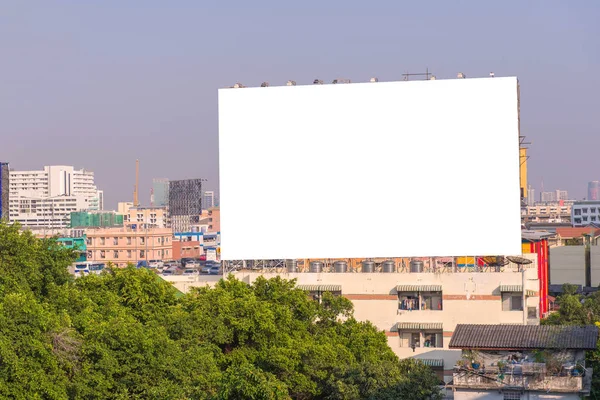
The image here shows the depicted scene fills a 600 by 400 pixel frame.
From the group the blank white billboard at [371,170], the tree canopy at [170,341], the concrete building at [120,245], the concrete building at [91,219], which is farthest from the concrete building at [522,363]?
the concrete building at [91,219]

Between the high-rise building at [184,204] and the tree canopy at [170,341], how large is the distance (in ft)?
365

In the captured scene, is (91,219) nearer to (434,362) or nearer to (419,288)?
(419,288)

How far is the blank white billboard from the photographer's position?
115 feet

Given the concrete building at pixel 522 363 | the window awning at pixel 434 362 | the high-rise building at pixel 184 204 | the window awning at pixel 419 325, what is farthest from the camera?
the high-rise building at pixel 184 204

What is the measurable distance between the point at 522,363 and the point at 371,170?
16224 mm

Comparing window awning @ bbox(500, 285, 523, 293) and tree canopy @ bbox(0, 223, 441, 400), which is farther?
window awning @ bbox(500, 285, 523, 293)

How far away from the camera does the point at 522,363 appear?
66.0ft

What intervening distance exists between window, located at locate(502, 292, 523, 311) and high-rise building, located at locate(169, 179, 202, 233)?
107 m

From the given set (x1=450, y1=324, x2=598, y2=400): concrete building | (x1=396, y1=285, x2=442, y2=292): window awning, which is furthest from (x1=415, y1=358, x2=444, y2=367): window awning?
(x1=450, y1=324, x2=598, y2=400): concrete building

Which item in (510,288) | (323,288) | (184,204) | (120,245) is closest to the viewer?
(510,288)

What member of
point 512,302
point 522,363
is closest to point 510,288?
point 512,302

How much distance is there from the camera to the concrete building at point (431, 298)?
32.9 m

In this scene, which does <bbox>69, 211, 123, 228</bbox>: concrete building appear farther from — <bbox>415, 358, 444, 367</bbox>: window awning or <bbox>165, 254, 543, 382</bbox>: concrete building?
<bbox>415, 358, 444, 367</bbox>: window awning

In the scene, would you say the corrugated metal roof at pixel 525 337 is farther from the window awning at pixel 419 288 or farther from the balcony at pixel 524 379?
the window awning at pixel 419 288
